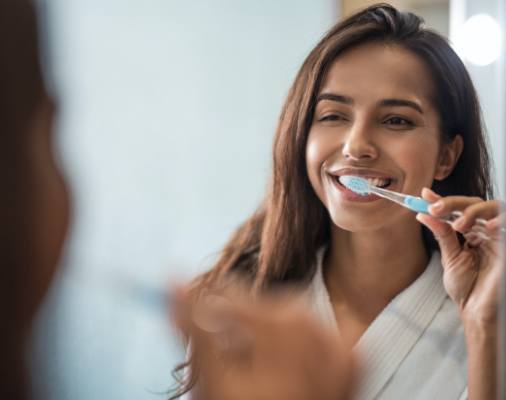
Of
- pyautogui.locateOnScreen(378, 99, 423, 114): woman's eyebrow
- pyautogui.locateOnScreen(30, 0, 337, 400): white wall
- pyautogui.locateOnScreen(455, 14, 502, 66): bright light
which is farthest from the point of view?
pyautogui.locateOnScreen(455, 14, 502, 66): bright light

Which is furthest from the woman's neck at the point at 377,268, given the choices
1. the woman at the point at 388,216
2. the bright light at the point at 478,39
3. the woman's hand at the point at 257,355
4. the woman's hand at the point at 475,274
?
the woman's hand at the point at 257,355

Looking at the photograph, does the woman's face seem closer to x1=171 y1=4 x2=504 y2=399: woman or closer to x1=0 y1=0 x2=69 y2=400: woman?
x1=171 y1=4 x2=504 y2=399: woman

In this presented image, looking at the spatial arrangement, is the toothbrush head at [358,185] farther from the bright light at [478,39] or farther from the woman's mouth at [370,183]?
the bright light at [478,39]

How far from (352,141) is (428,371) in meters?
0.27

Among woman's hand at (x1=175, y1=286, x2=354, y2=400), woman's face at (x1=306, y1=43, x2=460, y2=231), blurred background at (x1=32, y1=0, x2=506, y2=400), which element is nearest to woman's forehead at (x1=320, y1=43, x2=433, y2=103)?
woman's face at (x1=306, y1=43, x2=460, y2=231)

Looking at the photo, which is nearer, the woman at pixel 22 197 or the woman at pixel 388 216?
the woman at pixel 22 197

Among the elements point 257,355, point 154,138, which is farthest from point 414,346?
point 257,355

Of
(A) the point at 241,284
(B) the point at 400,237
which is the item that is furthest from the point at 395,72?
(A) the point at 241,284

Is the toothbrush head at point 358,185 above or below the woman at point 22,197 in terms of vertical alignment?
below

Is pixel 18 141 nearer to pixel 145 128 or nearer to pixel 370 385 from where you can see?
pixel 145 128

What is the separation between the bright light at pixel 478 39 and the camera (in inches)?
32.8

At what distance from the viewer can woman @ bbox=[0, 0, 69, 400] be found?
0.75 feet

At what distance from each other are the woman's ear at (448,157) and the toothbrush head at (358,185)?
0.13 meters

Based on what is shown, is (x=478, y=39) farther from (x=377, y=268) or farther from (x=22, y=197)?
(x=22, y=197)
